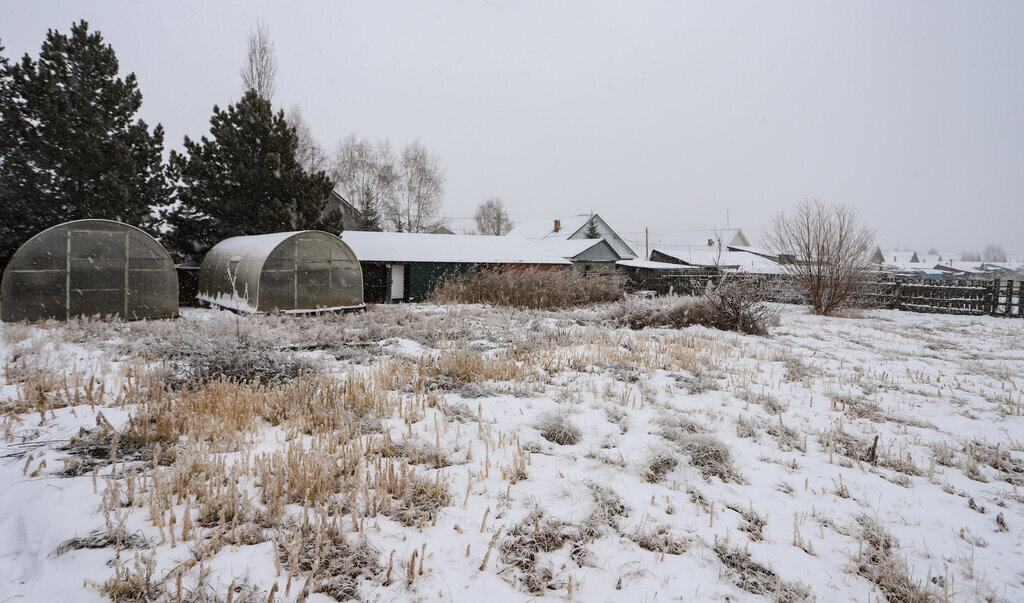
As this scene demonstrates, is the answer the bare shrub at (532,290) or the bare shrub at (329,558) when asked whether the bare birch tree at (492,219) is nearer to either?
the bare shrub at (532,290)

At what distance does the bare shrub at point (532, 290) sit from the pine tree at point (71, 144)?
42.0 ft

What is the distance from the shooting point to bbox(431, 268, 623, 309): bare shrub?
18938 millimetres

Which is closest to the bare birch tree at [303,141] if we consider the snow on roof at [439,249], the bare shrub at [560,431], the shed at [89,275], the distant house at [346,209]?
the distant house at [346,209]

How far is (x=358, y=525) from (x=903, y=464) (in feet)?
16.1

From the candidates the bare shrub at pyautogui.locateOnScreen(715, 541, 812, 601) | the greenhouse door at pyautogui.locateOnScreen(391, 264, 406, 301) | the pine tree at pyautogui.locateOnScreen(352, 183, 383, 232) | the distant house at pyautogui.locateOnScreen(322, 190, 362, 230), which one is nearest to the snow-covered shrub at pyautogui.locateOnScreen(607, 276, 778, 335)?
the bare shrub at pyautogui.locateOnScreen(715, 541, 812, 601)

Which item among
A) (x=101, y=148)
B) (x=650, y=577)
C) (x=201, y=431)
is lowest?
(x=650, y=577)

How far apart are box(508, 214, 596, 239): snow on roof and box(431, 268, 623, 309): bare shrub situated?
22.4 m

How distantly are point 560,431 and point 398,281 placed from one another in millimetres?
20403

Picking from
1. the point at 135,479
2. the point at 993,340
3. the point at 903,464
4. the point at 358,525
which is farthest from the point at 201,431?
the point at 993,340

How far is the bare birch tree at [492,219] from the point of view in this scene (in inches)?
2788

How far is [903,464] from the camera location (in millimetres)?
4320

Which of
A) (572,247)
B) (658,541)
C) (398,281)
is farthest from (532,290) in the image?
(658,541)

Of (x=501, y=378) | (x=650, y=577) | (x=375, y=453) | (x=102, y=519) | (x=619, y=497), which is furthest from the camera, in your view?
(x=501, y=378)

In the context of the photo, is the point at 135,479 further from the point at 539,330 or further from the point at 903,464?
the point at 539,330
